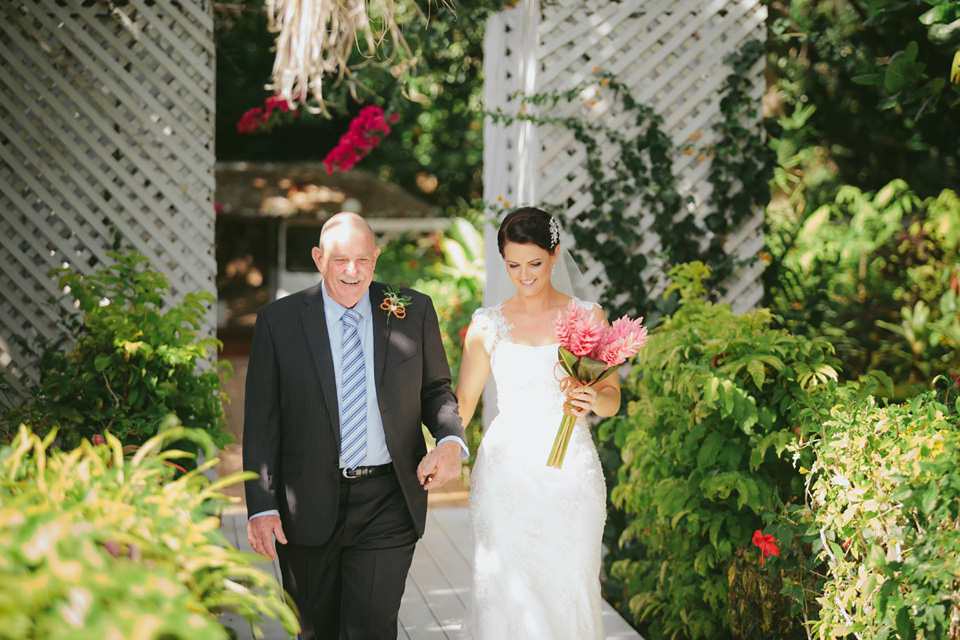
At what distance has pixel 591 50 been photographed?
6141 millimetres

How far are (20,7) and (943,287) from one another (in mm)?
7170

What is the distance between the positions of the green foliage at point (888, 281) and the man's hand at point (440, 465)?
473 centimetres

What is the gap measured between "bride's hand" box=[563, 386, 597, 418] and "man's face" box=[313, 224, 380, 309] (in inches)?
33.5

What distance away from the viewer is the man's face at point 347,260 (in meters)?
3.43

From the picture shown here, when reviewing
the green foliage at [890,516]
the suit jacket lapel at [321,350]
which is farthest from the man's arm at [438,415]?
the green foliage at [890,516]

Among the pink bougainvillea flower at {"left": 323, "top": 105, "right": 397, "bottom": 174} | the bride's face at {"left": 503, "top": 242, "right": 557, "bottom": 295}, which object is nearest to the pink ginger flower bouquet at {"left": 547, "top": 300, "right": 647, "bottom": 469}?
the bride's face at {"left": 503, "top": 242, "right": 557, "bottom": 295}

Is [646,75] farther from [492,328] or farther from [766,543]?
[766,543]

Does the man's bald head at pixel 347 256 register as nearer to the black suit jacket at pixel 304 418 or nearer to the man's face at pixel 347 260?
the man's face at pixel 347 260

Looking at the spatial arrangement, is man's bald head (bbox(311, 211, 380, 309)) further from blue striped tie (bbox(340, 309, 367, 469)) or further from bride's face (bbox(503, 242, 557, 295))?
bride's face (bbox(503, 242, 557, 295))

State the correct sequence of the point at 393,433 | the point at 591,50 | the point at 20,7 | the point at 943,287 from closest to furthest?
the point at 393,433 < the point at 20,7 < the point at 591,50 < the point at 943,287

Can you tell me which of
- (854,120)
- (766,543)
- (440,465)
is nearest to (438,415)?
(440,465)

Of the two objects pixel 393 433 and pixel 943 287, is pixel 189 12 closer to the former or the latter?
pixel 393 433

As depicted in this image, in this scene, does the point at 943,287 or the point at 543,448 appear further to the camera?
the point at 943,287

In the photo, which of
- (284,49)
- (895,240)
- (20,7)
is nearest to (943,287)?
(895,240)
